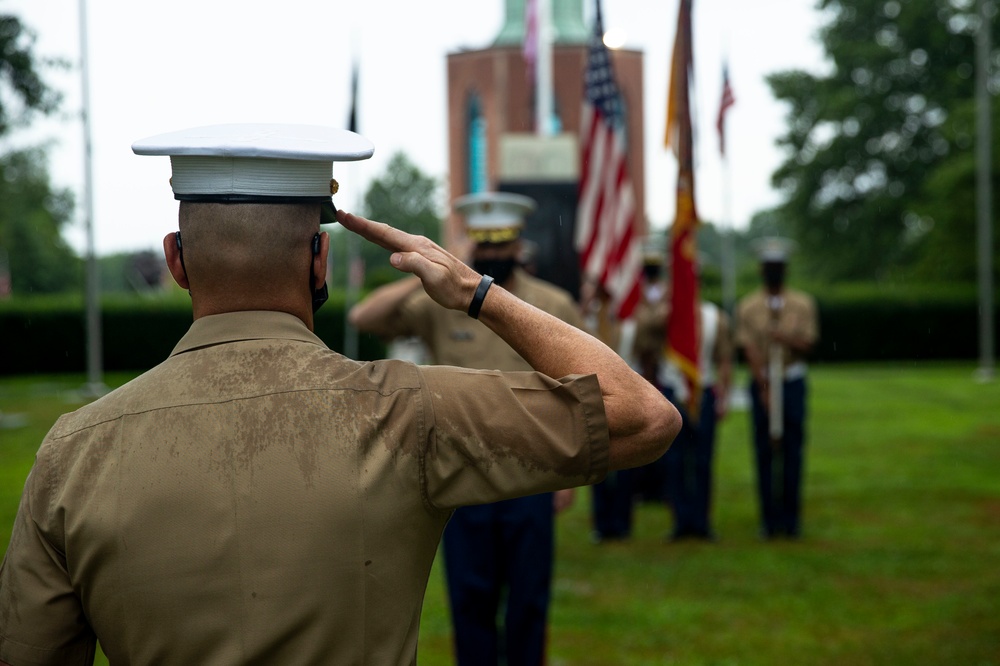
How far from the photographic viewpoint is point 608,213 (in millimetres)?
9047

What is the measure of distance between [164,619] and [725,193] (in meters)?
15.8

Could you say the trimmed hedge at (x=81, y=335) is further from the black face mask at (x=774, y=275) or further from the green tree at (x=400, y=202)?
the green tree at (x=400, y=202)

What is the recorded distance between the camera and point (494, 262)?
541cm

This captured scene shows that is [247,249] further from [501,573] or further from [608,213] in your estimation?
[608,213]

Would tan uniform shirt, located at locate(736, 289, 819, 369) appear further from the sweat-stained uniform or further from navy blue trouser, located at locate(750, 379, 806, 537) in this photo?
the sweat-stained uniform

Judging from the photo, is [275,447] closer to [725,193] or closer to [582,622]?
[582,622]

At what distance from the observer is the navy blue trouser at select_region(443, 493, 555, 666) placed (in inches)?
192

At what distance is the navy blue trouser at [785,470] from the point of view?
28.9 ft

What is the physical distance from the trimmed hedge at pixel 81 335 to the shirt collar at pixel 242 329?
27122 millimetres

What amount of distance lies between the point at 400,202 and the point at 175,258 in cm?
8006

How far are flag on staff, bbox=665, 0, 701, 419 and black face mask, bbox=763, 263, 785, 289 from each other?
145 cm

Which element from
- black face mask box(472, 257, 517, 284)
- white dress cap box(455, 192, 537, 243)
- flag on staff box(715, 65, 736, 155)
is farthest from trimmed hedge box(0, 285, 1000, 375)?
black face mask box(472, 257, 517, 284)

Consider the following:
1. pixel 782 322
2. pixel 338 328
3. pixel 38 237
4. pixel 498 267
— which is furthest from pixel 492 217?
pixel 38 237

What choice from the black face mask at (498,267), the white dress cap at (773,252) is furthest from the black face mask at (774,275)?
the black face mask at (498,267)
